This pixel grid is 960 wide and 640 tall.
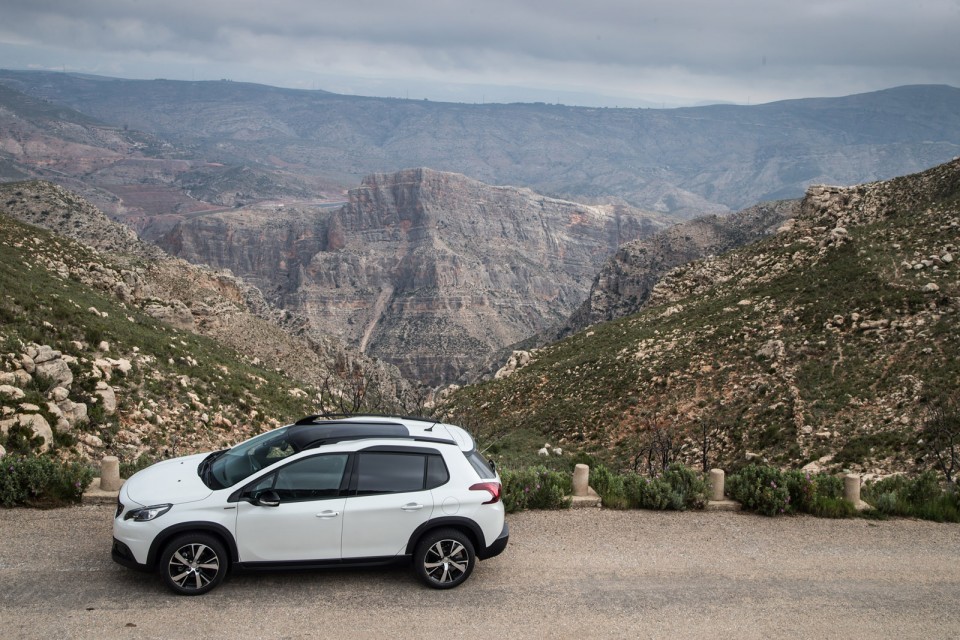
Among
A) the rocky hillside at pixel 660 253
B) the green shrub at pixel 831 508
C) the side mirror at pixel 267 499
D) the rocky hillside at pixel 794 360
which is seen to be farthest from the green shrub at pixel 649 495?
the rocky hillside at pixel 660 253

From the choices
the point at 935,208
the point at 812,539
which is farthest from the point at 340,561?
the point at 935,208

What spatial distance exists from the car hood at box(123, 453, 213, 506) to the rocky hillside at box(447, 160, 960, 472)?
12.1 meters

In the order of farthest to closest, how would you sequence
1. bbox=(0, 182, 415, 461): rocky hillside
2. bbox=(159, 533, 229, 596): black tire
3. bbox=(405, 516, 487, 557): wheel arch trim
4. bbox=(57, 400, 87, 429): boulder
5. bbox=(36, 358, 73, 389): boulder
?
bbox=(36, 358, 73, 389): boulder → bbox=(0, 182, 415, 461): rocky hillside → bbox=(57, 400, 87, 429): boulder → bbox=(405, 516, 487, 557): wheel arch trim → bbox=(159, 533, 229, 596): black tire

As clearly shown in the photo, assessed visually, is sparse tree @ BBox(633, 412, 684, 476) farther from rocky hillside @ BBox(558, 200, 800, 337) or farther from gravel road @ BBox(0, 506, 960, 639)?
Answer: rocky hillside @ BBox(558, 200, 800, 337)

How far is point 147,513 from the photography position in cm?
857

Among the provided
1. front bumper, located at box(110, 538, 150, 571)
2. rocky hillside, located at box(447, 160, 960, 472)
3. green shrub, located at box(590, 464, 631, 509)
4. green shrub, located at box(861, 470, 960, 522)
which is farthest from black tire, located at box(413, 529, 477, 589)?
rocky hillside, located at box(447, 160, 960, 472)

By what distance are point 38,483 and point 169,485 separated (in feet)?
10.3

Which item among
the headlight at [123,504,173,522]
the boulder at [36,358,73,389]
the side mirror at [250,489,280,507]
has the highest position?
the boulder at [36,358,73,389]

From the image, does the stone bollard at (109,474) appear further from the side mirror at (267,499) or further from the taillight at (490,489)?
the taillight at (490,489)

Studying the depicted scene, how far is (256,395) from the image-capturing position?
89.4 feet

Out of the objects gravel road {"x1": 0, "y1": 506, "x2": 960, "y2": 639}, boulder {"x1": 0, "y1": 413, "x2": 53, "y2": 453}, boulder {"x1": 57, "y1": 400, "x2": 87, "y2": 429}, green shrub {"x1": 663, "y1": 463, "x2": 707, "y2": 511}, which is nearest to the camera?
gravel road {"x1": 0, "y1": 506, "x2": 960, "y2": 639}

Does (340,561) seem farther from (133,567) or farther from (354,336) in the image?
(354,336)

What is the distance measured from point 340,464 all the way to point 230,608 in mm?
1930

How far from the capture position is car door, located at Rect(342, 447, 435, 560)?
8844 millimetres
